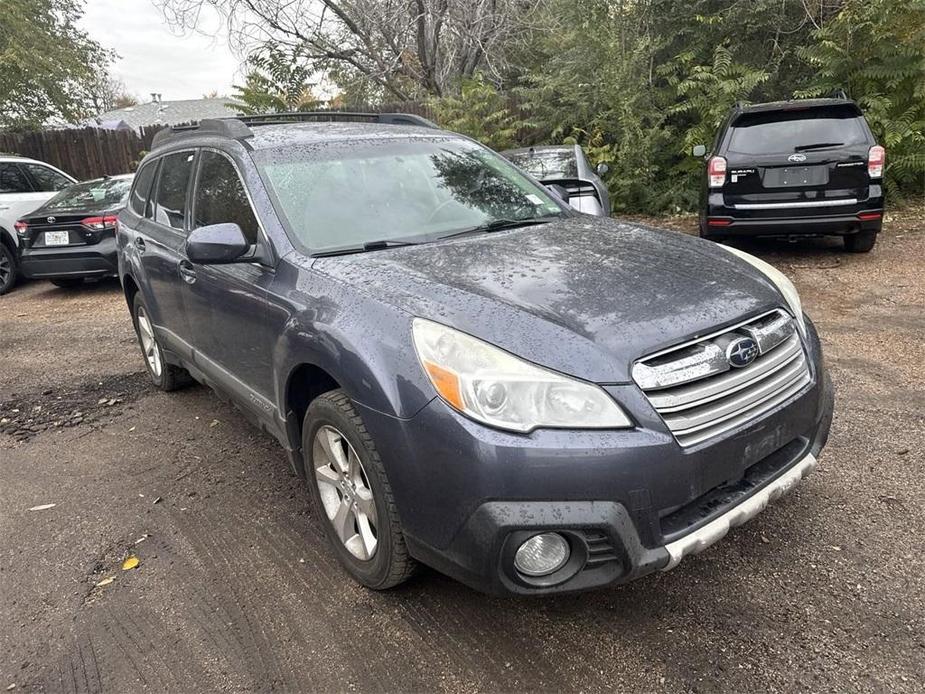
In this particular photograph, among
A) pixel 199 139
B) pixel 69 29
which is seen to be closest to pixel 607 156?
pixel 199 139

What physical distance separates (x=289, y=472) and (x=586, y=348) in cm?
218

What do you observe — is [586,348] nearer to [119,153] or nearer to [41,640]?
[41,640]

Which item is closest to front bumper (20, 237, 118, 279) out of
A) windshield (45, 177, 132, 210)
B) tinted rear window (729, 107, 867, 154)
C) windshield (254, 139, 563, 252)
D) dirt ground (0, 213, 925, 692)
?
windshield (45, 177, 132, 210)

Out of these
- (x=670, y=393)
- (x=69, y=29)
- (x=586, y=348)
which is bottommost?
(x=670, y=393)

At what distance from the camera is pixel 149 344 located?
5180 millimetres

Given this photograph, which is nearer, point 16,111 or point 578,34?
point 578,34

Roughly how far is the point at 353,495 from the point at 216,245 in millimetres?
1178

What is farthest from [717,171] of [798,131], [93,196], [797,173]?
[93,196]

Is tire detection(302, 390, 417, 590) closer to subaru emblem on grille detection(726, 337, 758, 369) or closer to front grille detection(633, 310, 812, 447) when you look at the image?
front grille detection(633, 310, 812, 447)

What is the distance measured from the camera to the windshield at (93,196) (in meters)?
8.61

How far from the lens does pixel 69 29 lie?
59.8ft

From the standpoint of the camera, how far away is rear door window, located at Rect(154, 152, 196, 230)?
12.8ft

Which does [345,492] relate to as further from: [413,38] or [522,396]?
[413,38]

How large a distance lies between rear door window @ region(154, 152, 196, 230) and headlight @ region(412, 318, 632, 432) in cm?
255
